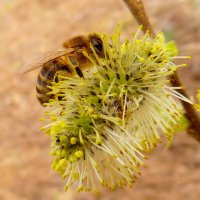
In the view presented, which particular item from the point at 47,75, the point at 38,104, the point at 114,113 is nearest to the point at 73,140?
the point at 114,113

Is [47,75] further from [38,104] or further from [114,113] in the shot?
[38,104]

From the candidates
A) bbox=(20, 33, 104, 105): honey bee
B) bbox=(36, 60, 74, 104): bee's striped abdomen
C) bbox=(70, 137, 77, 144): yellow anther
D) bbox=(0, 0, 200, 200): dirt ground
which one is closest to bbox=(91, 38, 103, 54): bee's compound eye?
bbox=(20, 33, 104, 105): honey bee

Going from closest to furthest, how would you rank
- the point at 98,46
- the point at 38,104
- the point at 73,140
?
the point at 73,140 < the point at 98,46 < the point at 38,104

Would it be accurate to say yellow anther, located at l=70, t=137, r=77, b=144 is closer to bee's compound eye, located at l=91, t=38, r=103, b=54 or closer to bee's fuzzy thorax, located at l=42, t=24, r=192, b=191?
bee's fuzzy thorax, located at l=42, t=24, r=192, b=191

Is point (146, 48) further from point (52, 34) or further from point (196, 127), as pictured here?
point (52, 34)

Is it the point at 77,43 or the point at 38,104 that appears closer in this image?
the point at 77,43

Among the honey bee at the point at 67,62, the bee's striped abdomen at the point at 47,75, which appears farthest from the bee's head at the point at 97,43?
the bee's striped abdomen at the point at 47,75

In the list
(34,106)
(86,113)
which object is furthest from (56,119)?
(34,106)
